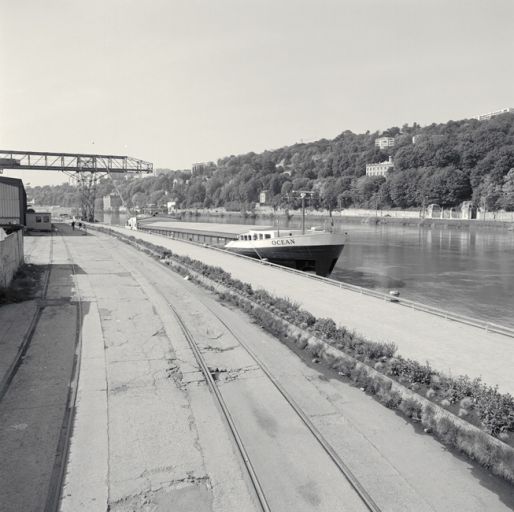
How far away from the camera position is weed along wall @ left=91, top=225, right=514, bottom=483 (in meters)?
8.00

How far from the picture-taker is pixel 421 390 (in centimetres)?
987

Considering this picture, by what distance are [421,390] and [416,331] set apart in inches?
211

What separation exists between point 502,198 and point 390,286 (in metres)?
93.8

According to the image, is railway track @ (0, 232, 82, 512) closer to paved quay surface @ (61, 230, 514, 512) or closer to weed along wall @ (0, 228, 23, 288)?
paved quay surface @ (61, 230, 514, 512)

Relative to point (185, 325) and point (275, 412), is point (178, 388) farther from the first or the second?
point (185, 325)

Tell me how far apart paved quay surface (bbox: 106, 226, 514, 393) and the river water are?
873cm

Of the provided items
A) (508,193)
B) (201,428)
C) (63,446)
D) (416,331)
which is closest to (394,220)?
(508,193)

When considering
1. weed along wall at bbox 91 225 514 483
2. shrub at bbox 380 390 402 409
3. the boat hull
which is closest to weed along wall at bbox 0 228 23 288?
weed along wall at bbox 91 225 514 483

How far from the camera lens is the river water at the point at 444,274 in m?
28.8

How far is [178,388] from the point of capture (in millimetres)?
10883

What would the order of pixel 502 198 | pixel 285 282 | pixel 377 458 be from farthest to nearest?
pixel 502 198 < pixel 285 282 < pixel 377 458

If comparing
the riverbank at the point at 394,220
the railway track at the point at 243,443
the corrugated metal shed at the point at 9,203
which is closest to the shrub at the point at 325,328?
the railway track at the point at 243,443

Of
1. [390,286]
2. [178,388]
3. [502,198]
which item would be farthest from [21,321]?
[502,198]

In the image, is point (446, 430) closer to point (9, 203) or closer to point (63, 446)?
point (63, 446)
